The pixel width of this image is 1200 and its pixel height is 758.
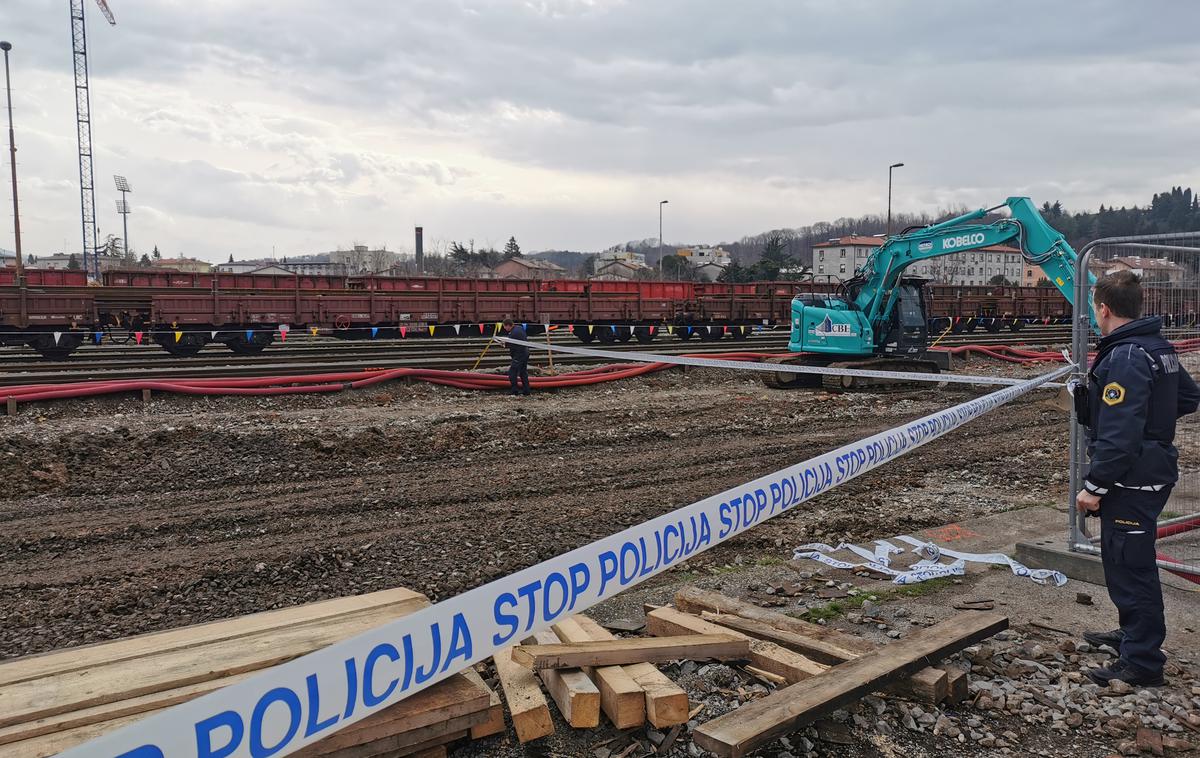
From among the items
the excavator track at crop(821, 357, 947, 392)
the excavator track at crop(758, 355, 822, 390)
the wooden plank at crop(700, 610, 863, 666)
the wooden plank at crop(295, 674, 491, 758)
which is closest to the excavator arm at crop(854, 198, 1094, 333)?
the excavator track at crop(821, 357, 947, 392)

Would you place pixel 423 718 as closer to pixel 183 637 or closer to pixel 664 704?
pixel 664 704

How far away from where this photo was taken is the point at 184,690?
303 centimetres

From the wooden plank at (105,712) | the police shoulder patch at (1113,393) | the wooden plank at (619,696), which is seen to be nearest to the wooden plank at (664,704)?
the wooden plank at (619,696)

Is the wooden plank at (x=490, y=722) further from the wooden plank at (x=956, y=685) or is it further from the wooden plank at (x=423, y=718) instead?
the wooden plank at (x=956, y=685)

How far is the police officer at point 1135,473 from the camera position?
4.07m

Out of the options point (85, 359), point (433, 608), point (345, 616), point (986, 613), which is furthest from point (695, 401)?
point (85, 359)

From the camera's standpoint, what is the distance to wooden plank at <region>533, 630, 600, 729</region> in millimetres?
3400

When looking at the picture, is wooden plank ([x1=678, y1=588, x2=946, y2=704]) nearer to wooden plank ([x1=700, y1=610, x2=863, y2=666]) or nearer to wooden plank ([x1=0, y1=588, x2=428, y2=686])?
wooden plank ([x1=700, y1=610, x2=863, y2=666])

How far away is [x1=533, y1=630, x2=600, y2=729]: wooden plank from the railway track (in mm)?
14367

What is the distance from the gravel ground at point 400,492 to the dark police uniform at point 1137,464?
89cm

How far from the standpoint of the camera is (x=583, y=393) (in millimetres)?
15977

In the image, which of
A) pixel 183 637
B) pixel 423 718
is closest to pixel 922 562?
pixel 423 718

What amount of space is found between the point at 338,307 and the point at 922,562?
21.5 meters

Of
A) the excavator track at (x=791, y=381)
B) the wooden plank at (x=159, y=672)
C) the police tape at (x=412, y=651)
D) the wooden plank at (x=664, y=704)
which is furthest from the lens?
the excavator track at (x=791, y=381)
